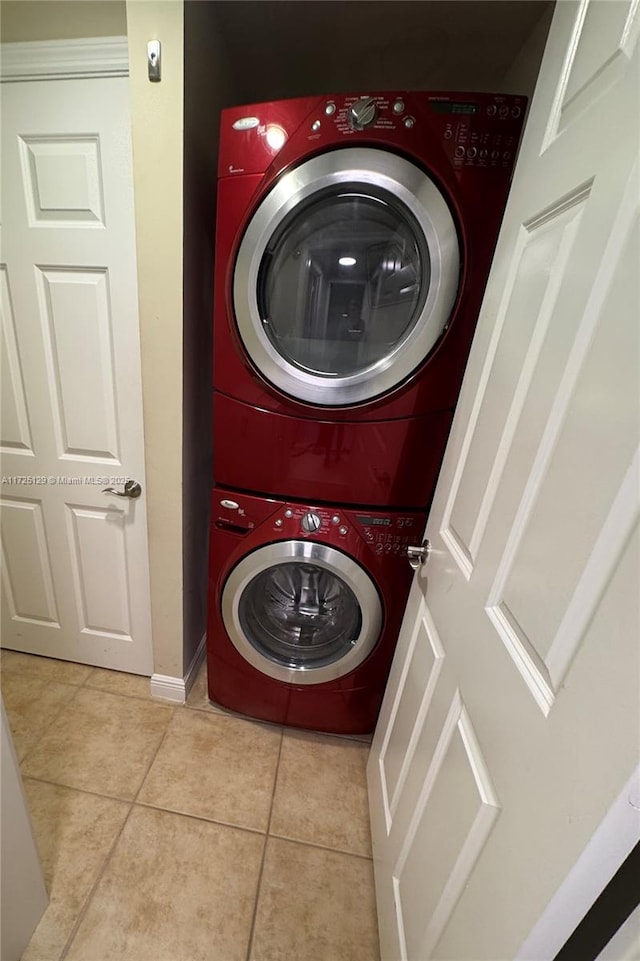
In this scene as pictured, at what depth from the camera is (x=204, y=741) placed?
4.49 ft

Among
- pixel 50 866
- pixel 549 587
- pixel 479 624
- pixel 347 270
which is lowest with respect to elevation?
pixel 50 866

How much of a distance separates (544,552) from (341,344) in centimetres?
75

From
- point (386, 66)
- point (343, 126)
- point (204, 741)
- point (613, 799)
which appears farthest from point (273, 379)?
point (204, 741)

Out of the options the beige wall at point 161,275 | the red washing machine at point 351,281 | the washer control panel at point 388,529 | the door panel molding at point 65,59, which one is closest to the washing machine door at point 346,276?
the red washing machine at point 351,281

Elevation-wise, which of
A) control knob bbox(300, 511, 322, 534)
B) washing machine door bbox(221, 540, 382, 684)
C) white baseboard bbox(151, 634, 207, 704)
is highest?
control knob bbox(300, 511, 322, 534)

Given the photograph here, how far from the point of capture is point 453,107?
0.81m

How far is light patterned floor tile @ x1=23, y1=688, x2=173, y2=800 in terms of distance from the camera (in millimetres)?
1227

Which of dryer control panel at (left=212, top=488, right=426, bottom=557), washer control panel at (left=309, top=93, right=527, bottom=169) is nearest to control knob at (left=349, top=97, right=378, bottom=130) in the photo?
washer control panel at (left=309, top=93, right=527, bottom=169)

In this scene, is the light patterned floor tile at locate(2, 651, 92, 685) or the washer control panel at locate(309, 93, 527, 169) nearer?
the washer control panel at locate(309, 93, 527, 169)

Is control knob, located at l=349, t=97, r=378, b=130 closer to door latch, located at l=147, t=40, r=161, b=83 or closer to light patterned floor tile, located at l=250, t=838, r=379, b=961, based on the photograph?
door latch, located at l=147, t=40, r=161, b=83

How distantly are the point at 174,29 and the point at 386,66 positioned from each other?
65 centimetres

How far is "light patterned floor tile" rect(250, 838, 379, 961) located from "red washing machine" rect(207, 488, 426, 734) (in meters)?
0.35

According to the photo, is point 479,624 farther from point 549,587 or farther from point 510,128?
point 510,128

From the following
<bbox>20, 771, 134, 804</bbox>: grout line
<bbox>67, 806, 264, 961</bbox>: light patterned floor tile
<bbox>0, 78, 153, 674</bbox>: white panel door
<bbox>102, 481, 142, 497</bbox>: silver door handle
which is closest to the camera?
<bbox>67, 806, 264, 961</bbox>: light patterned floor tile
